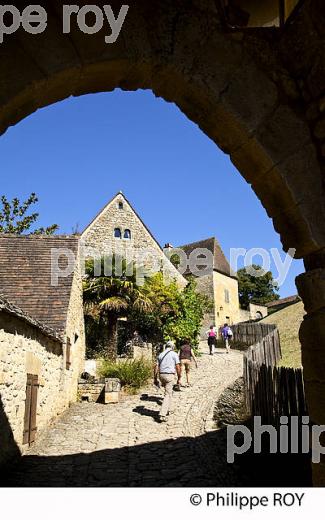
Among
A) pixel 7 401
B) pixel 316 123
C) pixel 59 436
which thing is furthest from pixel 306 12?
pixel 59 436

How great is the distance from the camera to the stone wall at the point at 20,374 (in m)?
6.46

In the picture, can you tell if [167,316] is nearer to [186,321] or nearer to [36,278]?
[186,321]

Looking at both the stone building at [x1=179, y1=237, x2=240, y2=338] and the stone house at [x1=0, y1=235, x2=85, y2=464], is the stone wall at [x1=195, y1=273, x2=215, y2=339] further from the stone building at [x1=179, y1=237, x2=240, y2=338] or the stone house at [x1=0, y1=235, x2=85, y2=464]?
the stone house at [x1=0, y1=235, x2=85, y2=464]

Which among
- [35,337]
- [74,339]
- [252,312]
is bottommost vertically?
[35,337]

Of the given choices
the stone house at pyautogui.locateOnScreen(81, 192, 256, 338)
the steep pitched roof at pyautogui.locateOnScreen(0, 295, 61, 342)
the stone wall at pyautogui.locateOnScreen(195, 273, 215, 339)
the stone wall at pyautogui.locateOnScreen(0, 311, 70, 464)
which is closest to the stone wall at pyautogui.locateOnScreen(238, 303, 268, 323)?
the stone wall at pyautogui.locateOnScreen(195, 273, 215, 339)

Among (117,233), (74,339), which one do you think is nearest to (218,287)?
(117,233)

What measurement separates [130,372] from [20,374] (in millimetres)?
6044

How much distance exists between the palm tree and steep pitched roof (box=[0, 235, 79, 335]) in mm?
4034

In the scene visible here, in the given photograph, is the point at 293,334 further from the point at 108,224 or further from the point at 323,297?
the point at 323,297

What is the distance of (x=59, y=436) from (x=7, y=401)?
215cm

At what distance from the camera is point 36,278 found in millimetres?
12008

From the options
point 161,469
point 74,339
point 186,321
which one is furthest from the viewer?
point 186,321

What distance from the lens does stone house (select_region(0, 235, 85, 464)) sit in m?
6.70

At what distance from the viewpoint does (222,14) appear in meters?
2.71
